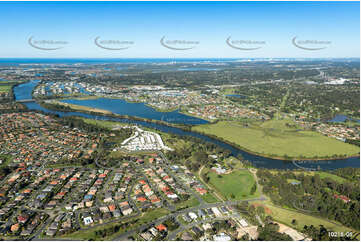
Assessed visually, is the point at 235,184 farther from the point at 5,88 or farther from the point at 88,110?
the point at 5,88

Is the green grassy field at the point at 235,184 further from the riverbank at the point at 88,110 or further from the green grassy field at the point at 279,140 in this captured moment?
the riverbank at the point at 88,110

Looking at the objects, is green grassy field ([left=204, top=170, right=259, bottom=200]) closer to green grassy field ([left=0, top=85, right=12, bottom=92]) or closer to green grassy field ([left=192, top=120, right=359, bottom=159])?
green grassy field ([left=192, top=120, right=359, bottom=159])

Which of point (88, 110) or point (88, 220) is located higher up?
point (88, 110)

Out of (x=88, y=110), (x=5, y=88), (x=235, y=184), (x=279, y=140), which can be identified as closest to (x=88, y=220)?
(x=235, y=184)

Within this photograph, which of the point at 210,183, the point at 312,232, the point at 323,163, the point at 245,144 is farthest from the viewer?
the point at 245,144

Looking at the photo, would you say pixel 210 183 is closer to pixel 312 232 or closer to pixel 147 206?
pixel 147 206

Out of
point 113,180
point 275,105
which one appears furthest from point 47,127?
point 275,105
